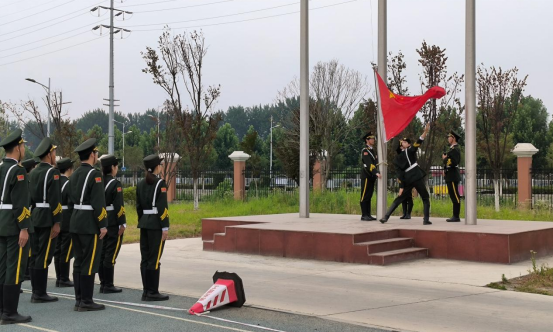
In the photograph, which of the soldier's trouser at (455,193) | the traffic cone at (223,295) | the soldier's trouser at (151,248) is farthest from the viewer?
the soldier's trouser at (455,193)

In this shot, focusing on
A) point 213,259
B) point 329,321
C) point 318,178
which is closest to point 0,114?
point 318,178

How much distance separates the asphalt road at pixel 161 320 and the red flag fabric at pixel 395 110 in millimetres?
6944

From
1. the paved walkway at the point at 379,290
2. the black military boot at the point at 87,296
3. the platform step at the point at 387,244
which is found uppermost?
the platform step at the point at 387,244

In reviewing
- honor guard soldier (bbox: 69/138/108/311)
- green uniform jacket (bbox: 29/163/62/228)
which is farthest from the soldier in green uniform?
green uniform jacket (bbox: 29/163/62/228)

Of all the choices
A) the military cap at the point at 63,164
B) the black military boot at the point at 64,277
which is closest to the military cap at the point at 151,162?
the military cap at the point at 63,164

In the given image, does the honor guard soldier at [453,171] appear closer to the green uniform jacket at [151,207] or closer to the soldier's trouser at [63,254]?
the green uniform jacket at [151,207]

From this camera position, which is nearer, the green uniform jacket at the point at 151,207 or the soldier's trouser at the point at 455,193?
the green uniform jacket at the point at 151,207

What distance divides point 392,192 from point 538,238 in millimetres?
11504

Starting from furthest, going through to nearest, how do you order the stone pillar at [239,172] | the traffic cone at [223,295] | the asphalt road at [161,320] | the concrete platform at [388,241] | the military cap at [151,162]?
the stone pillar at [239,172] < the concrete platform at [388,241] < the military cap at [151,162] < the traffic cone at [223,295] < the asphalt road at [161,320]

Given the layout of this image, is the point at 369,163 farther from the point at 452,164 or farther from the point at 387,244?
the point at 387,244

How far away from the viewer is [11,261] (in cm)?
761

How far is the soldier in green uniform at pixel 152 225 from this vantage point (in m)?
8.90

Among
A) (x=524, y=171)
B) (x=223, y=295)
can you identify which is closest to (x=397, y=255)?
(x=223, y=295)

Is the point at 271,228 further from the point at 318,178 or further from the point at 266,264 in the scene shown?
the point at 318,178
